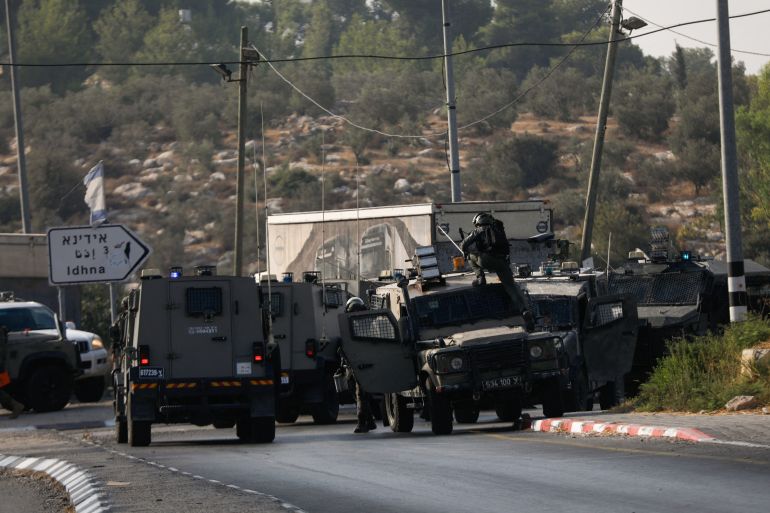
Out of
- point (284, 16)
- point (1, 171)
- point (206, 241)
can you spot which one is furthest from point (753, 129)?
point (284, 16)

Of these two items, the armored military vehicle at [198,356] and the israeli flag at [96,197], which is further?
the israeli flag at [96,197]

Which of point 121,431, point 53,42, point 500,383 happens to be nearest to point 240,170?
point 121,431

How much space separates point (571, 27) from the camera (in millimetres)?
152125

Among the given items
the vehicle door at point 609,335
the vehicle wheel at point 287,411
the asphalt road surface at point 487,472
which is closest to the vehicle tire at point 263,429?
the asphalt road surface at point 487,472

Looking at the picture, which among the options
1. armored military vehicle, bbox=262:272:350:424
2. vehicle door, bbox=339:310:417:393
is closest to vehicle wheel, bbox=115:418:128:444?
armored military vehicle, bbox=262:272:350:424

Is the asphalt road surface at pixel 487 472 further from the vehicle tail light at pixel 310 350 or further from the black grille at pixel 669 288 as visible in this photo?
the black grille at pixel 669 288

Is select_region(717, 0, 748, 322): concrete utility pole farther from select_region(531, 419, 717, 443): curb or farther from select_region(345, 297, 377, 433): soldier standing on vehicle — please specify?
select_region(345, 297, 377, 433): soldier standing on vehicle

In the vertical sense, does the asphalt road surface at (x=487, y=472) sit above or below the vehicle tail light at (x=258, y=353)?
below

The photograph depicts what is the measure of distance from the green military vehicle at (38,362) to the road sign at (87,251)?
5.11ft

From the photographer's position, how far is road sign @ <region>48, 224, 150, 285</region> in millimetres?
31422

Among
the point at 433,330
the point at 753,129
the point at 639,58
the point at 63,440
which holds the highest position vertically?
the point at 639,58

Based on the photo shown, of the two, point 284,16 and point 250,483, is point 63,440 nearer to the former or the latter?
point 250,483

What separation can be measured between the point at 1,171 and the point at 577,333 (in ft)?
268

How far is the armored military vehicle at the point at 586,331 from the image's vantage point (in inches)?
890
